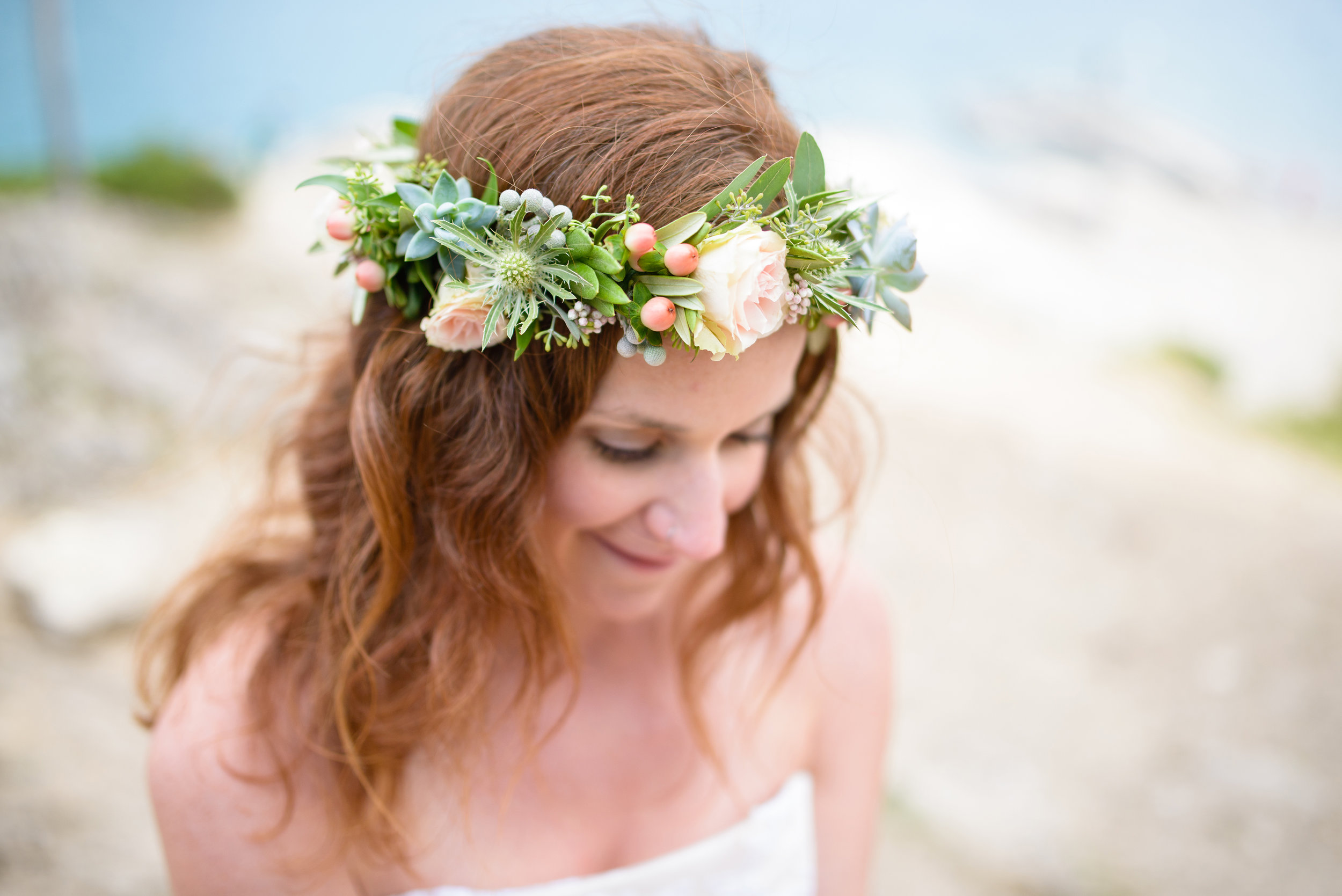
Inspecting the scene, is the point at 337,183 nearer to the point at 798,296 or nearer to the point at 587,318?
the point at 587,318

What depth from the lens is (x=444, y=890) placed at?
4.34 ft

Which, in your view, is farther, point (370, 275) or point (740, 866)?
point (740, 866)

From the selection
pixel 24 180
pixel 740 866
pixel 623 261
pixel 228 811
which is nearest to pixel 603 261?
pixel 623 261

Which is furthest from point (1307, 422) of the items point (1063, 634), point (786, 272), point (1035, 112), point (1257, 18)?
point (786, 272)

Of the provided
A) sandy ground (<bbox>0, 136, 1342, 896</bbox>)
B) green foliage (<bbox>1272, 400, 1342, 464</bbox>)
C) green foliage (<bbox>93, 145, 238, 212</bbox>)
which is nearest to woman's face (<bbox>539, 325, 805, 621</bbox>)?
sandy ground (<bbox>0, 136, 1342, 896</bbox>)

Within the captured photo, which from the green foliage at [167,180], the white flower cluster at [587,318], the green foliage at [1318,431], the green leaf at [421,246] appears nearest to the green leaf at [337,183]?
the green leaf at [421,246]

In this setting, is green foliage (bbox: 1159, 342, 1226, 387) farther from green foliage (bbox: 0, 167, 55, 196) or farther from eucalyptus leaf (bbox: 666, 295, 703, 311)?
green foliage (bbox: 0, 167, 55, 196)

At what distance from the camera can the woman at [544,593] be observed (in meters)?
1.03

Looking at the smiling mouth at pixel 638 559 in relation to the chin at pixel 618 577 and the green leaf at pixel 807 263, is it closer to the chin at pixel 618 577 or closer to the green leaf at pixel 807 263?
the chin at pixel 618 577

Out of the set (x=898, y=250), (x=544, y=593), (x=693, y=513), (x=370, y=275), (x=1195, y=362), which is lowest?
(x=1195, y=362)

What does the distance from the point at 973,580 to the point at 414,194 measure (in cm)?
380

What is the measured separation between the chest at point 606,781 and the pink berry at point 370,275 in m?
0.69

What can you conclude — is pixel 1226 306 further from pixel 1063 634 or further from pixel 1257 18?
pixel 1063 634

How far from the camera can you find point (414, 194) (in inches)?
41.4
